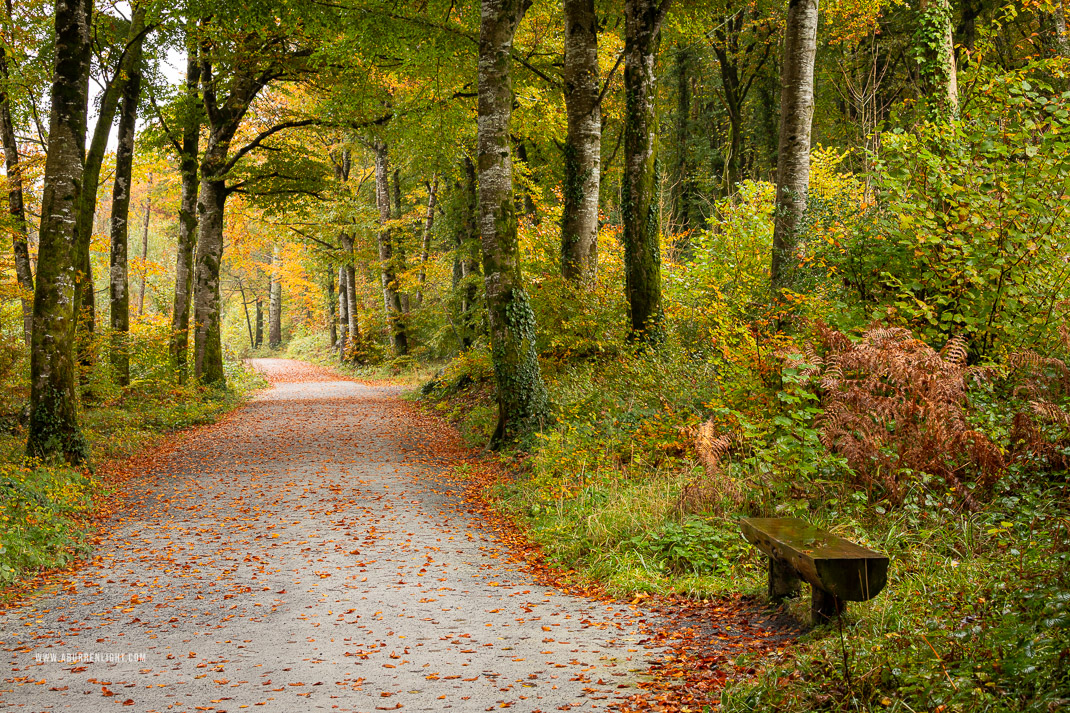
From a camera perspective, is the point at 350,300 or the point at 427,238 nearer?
the point at 427,238

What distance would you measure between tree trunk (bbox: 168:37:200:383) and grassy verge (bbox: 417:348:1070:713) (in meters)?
11.7

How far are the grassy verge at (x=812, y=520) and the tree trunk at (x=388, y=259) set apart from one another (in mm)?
17739

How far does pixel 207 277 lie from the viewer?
60.6 ft

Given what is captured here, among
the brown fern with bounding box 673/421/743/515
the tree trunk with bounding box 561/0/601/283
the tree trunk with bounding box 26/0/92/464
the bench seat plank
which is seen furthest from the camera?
the tree trunk with bounding box 561/0/601/283

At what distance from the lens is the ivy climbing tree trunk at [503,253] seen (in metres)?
10.7

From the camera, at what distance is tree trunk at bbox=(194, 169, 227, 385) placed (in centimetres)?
1844

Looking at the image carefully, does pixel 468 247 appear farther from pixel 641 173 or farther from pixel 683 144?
pixel 683 144

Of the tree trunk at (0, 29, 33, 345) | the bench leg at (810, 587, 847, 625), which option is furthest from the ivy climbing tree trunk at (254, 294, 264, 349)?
the bench leg at (810, 587, 847, 625)

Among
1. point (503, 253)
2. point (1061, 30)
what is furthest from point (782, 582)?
point (1061, 30)

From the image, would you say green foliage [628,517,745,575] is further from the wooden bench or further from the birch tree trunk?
the birch tree trunk

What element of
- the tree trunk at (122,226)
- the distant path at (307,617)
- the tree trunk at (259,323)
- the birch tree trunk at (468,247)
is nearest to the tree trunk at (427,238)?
the birch tree trunk at (468,247)

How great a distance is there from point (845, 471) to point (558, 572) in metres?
2.64

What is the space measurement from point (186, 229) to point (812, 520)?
679 inches

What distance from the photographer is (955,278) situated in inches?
258
